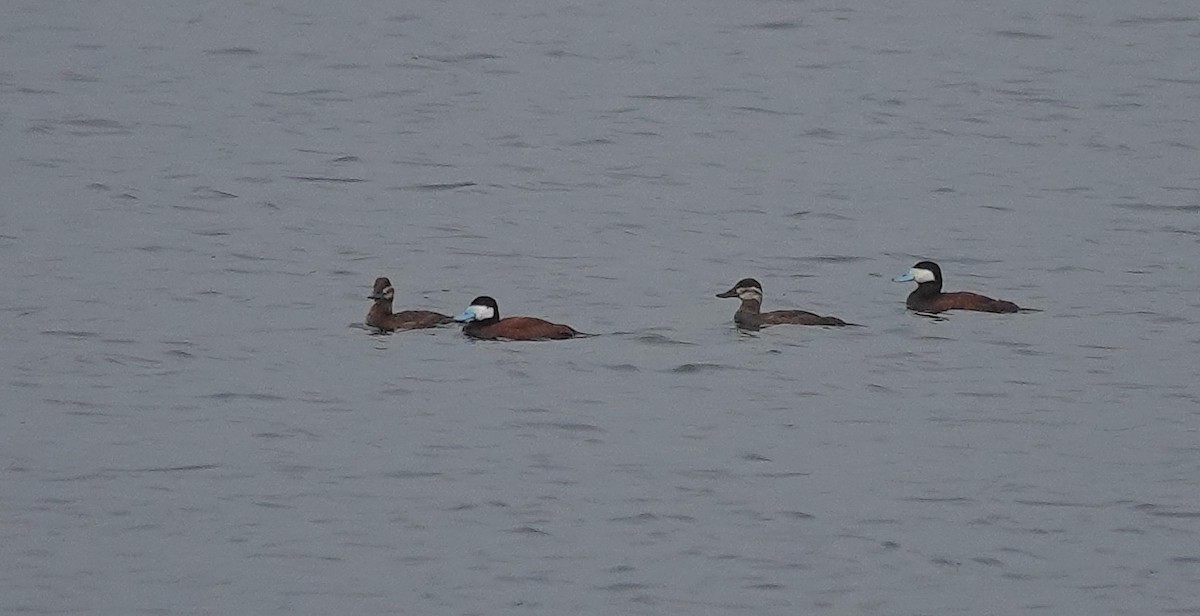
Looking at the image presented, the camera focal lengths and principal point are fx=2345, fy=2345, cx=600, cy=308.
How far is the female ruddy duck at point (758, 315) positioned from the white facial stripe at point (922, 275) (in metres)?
0.92

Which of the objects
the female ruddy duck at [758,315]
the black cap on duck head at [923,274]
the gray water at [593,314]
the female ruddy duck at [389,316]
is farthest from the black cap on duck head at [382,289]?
the black cap on duck head at [923,274]

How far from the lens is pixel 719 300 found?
48.8ft

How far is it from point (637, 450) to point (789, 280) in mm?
4685

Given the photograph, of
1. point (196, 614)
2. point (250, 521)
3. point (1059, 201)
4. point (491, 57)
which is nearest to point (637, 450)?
point (250, 521)

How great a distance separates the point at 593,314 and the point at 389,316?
4.37ft

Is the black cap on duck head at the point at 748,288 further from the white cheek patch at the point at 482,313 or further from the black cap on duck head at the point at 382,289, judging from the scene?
the black cap on duck head at the point at 382,289

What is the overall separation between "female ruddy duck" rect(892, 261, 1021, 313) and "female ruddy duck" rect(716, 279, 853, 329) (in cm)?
80

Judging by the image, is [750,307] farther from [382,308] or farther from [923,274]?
[382,308]

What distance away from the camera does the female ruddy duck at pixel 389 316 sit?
13.5m

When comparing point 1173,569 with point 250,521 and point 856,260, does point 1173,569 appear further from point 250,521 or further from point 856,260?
point 856,260

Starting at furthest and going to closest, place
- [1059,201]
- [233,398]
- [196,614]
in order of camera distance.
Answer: [1059,201] → [233,398] → [196,614]

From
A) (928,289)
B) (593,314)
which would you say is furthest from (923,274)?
(593,314)

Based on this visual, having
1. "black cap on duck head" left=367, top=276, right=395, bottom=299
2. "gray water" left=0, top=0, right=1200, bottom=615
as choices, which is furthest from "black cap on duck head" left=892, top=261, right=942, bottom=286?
"black cap on duck head" left=367, top=276, right=395, bottom=299

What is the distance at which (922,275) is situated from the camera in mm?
14734
